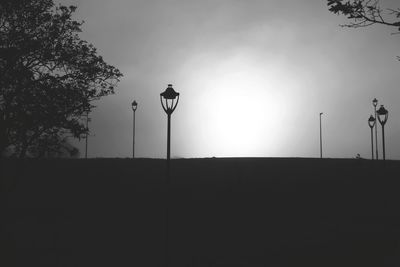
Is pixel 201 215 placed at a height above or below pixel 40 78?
below

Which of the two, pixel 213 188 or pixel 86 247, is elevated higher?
pixel 213 188

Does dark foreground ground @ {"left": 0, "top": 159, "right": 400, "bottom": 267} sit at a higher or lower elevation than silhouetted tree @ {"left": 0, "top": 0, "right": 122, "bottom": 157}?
lower

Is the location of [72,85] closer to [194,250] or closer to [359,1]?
[194,250]

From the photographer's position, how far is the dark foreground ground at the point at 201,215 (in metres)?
14.5

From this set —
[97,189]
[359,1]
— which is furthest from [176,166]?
[359,1]

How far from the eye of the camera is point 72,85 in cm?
1670

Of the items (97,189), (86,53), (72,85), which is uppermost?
(86,53)

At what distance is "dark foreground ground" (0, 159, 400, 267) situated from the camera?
14.5 metres

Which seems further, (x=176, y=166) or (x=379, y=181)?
(x=176, y=166)

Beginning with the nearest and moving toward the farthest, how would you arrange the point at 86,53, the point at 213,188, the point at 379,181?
the point at 86,53
the point at 213,188
the point at 379,181

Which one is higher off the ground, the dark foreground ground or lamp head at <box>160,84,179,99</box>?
lamp head at <box>160,84,179,99</box>

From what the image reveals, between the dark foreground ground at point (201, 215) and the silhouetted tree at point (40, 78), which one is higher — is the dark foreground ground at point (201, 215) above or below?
below

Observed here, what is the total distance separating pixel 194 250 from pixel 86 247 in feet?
15.8

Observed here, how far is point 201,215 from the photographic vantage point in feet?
64.1
